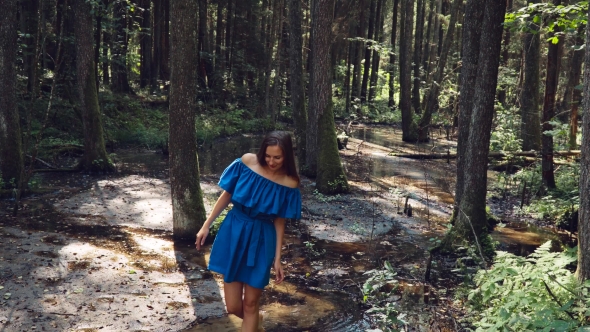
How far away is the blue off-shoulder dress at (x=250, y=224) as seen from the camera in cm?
459

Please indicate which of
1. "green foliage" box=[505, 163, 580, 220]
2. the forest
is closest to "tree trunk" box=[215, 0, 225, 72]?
the forest

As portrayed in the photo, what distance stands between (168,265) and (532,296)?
16.5 feet

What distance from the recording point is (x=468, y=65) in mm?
9977

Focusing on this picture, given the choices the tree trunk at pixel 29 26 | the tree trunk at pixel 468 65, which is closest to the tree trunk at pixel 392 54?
the tree trunk at pixel 29 26

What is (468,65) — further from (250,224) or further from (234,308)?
(234,308)

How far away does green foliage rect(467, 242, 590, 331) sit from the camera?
450 centimetres

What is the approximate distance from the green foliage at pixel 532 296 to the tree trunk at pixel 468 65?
4.03 metres

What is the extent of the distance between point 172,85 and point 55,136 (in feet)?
39.2

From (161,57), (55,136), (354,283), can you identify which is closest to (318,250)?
(354,283)

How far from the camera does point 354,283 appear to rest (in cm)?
739

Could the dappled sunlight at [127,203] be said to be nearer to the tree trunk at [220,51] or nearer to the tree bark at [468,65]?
the tree bark at [468,65]

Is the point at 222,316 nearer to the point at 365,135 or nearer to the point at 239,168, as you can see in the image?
the point at 239,168

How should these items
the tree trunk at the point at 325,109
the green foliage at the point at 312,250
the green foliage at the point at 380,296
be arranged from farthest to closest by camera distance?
the tree trunk at the point at 325,109 → the green foliage at the point at 312,250 → the green foliage at the point at 380,296

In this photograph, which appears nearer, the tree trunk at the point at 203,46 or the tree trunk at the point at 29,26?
the tree trunk at the point at 29,26
